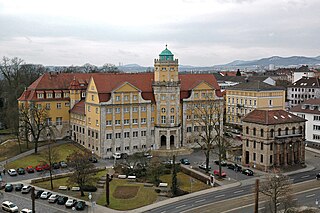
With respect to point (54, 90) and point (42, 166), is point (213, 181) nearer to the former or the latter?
point (42, 166)

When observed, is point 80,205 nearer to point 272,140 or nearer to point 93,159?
point 93,159

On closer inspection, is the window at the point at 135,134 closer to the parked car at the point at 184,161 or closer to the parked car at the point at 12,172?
the parked car at the point at 184,161

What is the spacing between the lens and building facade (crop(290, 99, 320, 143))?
311 feet

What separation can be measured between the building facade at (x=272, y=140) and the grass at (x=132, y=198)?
72.6 feet

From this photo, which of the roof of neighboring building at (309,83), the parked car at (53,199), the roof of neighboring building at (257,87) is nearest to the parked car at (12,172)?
the parked car at (53,199)

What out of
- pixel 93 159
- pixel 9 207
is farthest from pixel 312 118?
pixel 9 207

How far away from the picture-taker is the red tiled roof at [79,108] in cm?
9125

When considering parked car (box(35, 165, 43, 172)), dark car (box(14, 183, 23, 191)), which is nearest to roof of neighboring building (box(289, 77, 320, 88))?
parked car (box(35, 165, 43, 172))

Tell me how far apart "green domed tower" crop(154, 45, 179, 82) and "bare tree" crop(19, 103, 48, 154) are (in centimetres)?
2516

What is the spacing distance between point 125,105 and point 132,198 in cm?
3006

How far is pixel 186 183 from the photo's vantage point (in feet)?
223

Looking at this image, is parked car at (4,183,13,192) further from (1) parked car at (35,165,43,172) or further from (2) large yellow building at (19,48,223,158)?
(2) large yellow building at (19,48,223,158)

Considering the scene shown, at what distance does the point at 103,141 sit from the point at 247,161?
28.4m

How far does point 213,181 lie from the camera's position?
66.4 meters
